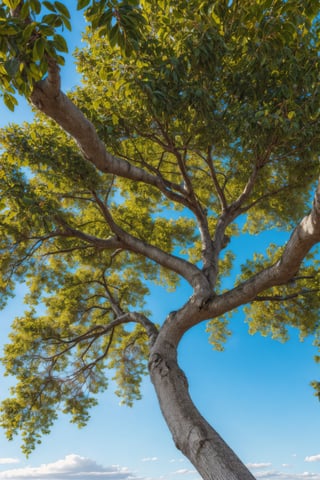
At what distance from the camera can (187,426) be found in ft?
15.6

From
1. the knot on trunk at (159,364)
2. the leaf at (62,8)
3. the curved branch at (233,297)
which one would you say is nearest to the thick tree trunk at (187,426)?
the knot on trunk at (159,364)

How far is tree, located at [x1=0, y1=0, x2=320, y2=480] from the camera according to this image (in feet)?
13.7

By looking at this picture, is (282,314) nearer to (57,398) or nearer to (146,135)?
(146,135)

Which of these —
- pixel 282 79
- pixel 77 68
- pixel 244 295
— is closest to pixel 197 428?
pixel 244 295

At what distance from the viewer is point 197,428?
466 cm

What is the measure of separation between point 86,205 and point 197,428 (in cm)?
693

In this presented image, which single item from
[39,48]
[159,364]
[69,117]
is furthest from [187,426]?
[39,48]

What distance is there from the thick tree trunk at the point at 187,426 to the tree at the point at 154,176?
2 cm

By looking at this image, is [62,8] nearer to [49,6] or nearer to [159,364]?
[49,6]

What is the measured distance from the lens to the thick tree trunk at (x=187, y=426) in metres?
4.16

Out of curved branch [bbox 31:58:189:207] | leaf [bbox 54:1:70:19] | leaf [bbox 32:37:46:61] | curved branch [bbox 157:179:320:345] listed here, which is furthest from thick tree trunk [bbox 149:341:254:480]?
leaf [bbox 54:1:70:19]

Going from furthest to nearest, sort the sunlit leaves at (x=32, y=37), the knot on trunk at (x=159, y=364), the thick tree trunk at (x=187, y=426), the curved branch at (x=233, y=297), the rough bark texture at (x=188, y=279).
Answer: the knot on trunk at (x=159, y=364) → the curved branch at (x=233, y=297) → the thick tree trunk at (x=187, y=426) → the rough bark texture at (x=188, y=279) → the sunlit leaves at (x=32, y=37)

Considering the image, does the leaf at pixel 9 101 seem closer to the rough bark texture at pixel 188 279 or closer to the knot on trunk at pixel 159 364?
the rough bark texture at pixel 188 279

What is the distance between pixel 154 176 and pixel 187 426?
4.36 meters
